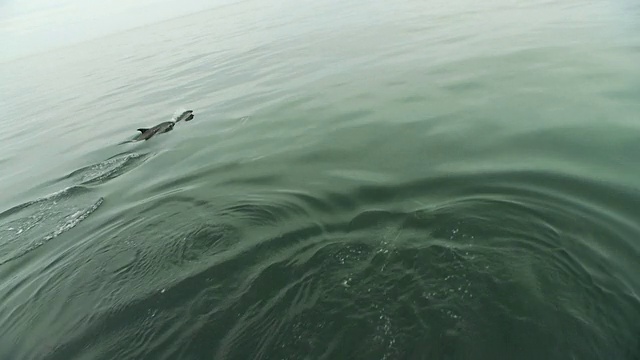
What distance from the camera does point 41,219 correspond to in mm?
9656

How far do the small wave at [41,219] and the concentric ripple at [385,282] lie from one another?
1.99 m

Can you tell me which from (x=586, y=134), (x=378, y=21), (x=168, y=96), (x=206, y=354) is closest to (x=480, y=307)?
(x=206, y=354)

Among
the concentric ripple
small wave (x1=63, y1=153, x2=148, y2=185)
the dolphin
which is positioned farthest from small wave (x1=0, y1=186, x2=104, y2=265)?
the dolphin

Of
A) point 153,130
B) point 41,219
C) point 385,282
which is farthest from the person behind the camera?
point 153,130

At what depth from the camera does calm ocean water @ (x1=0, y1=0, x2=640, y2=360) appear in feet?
16.3

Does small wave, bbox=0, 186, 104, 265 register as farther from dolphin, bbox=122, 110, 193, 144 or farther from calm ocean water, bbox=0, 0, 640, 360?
dolphin, bbox=122, 110, 193, 144

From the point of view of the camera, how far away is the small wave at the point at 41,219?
8.58m

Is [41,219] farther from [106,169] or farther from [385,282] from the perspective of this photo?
[385,282]

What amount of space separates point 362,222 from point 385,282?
1.57m

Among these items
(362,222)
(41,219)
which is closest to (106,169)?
(41,219)

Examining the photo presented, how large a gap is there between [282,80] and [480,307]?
50.9 ft

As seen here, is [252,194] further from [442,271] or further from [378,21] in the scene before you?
[378,21]

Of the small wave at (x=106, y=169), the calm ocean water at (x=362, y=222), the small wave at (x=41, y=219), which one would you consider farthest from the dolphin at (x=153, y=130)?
the small wave at (x=41, y=219)

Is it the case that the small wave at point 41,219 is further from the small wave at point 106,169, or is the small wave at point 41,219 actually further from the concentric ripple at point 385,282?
the concentric ripple at point 385,282
